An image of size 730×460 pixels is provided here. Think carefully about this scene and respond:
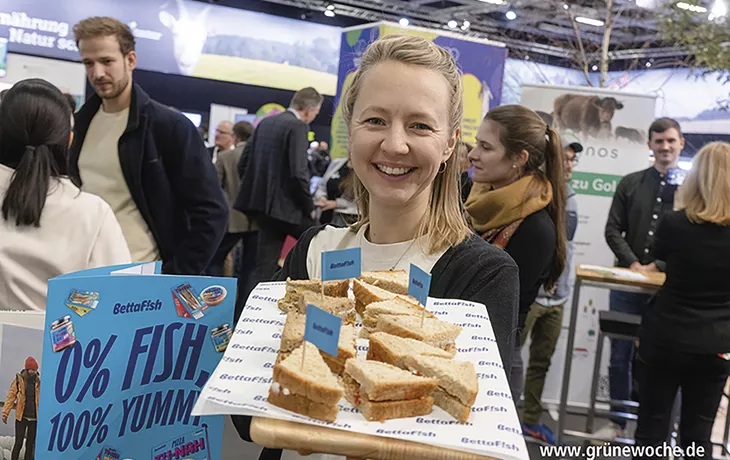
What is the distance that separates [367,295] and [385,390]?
401 millimetres

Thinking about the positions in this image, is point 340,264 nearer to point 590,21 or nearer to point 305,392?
point 305,392

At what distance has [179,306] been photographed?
50.1 inches

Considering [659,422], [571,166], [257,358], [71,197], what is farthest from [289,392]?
[571,166]

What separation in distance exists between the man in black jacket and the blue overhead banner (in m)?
7.06

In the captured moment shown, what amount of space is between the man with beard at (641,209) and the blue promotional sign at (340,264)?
→ 3440mm

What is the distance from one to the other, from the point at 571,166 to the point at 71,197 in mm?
Result: 3534

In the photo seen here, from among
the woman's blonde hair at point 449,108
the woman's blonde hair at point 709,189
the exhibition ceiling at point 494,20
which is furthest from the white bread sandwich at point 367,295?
the exhibition ceiling at point 494,20

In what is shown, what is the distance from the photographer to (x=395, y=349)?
3.70 ft

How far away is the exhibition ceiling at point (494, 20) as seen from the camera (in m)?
12.6

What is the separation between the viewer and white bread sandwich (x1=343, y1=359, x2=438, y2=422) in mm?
960

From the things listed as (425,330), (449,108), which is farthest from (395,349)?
(449,108)

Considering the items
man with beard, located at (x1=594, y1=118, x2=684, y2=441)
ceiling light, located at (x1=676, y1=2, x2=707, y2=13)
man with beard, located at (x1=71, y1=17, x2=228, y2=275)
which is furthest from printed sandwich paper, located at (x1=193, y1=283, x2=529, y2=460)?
ceiling light, located at (x1=676, y1=2, x2=707, y2=13)

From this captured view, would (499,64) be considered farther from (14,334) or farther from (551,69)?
(551,69)

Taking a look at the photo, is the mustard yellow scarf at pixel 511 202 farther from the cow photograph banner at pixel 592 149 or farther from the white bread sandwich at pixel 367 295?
the cow photograph banner at pixel 592 149
